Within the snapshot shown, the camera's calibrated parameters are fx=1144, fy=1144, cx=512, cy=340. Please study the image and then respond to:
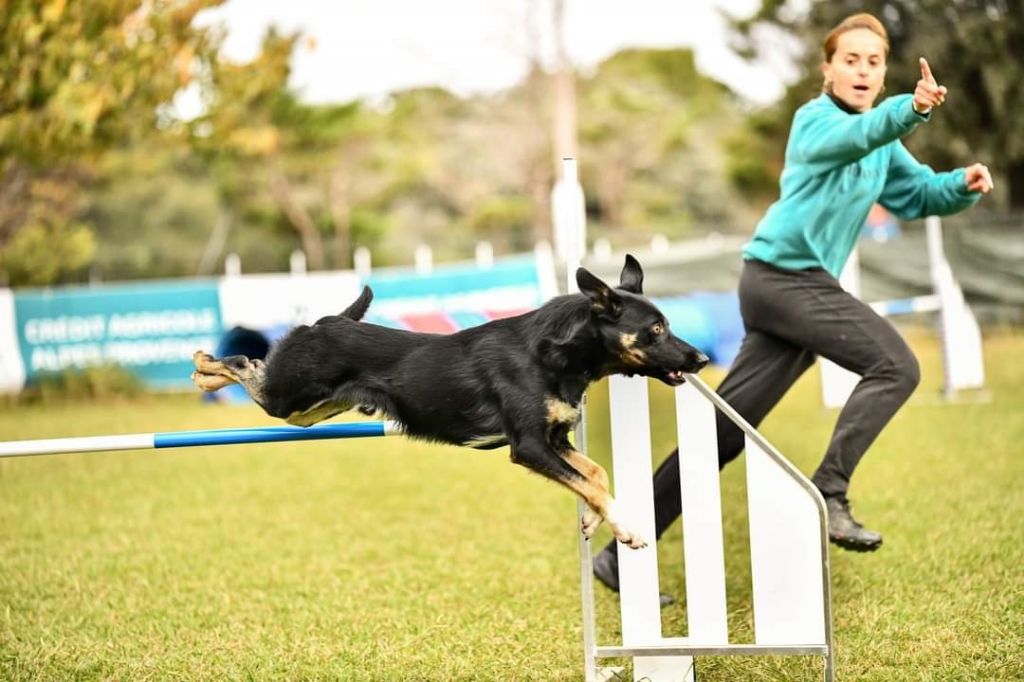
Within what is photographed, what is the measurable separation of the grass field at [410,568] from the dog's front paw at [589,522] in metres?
0.63

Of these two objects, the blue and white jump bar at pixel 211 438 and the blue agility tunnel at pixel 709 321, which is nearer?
the blue and white jump bar at pixel 211 438

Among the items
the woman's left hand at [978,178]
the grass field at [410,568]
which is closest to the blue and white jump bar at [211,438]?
the grass field at [410,568]

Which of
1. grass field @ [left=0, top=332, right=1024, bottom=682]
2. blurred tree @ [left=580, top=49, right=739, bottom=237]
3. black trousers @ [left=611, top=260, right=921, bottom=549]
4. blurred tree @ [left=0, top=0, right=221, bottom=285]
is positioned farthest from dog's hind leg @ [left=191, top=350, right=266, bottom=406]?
blurred tree @ [left=580, top=49, right=739, bottom=237]

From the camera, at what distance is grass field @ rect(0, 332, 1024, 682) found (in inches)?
146

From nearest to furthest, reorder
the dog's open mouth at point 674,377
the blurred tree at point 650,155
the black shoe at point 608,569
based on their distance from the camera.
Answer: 1. the dog's open mouth at point 674,377
2. the black shoe at point 608,569
3. the blurred tree at point 650,155

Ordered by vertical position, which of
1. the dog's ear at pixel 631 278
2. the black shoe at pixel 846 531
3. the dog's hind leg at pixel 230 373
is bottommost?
the black shoe at pixel 846 531

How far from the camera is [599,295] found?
3000mm

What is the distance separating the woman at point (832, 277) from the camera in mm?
3701

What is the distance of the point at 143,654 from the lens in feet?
12.9

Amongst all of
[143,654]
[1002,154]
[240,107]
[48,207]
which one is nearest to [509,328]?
[143,654]

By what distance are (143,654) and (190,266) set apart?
20318mm

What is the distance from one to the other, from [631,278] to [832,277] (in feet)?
3.22

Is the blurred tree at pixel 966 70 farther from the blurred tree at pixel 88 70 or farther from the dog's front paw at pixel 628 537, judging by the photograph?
the dog's front paw at pixel 628 537

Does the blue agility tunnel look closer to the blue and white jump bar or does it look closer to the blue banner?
the blue banner
